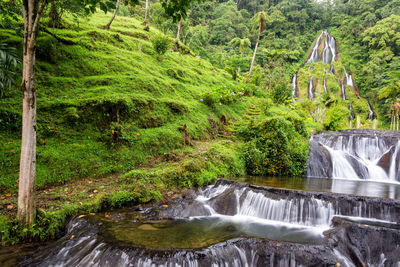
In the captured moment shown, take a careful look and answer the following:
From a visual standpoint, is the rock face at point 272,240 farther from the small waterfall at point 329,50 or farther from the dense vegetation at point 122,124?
the small waterfall at point 329,50

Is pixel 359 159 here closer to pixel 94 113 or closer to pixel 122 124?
pixel 122 124

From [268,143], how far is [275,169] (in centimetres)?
118

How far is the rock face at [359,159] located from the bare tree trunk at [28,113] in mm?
9886

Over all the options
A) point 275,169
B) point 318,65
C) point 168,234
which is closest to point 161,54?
point 275,169

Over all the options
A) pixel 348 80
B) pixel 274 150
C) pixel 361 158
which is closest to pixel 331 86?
pixel 348 80

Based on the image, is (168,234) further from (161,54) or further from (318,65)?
(318,65)

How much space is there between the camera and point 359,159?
10008mm

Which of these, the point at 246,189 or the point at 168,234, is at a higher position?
the point at 246,189

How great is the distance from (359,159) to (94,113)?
11734mm

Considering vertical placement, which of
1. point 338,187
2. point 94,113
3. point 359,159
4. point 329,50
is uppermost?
point 329,50

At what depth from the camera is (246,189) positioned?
238 inches

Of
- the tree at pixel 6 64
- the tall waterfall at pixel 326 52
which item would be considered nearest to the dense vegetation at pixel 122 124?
the tree at pixel 6 64

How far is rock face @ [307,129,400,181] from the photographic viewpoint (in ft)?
30.3

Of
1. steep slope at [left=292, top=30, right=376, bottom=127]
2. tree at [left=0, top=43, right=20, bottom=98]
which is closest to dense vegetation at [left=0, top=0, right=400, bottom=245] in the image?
tree at [left=0, top=43, right=20, bottom=98]
